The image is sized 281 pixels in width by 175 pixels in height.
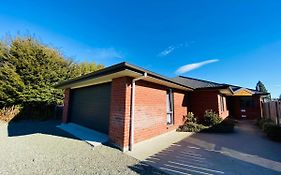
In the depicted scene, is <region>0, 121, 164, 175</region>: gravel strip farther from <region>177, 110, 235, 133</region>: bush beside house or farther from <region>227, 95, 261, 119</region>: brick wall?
<region>227, 95, 261, 119</region>: brick wall

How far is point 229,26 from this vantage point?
→ 8.06m

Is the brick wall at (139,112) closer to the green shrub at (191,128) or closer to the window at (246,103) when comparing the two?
the green shrub at (191,128)

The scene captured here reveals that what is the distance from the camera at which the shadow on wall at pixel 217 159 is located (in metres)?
3.86

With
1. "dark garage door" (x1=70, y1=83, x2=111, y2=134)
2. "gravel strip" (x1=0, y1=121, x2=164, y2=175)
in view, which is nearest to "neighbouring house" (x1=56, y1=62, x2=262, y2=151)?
"dark garage door" (x1=70, y1=83, x2=111, y2=134)

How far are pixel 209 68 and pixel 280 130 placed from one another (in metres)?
7.65

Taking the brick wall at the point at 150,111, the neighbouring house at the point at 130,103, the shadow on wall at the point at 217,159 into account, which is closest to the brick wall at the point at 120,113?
the neighbouring house at the point at 130,103

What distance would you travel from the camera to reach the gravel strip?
12.4 ft

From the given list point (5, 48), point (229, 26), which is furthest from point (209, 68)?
point (5, 48)

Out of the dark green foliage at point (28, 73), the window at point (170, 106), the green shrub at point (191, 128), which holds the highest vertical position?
the dark green foliage at point (28, 73)

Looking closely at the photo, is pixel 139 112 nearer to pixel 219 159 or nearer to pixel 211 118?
pixel 219 159

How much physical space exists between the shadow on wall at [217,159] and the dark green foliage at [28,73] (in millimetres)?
13336

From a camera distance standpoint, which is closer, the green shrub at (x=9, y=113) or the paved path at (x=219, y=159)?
the paved path at (x=219, y=159)

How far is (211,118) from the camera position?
9.52 meters

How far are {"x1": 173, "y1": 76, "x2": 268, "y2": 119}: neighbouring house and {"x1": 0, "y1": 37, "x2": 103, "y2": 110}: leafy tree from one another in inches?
482
